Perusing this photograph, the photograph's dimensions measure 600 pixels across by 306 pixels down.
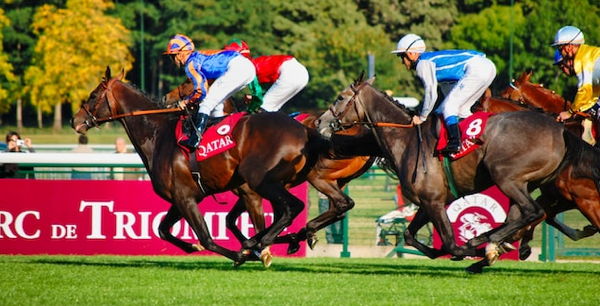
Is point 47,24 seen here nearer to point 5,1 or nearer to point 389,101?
point 5,1

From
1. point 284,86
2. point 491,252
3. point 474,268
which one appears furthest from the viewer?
point 284,86

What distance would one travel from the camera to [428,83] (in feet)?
34.9

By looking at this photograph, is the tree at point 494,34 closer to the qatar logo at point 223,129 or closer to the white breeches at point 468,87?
the white breeches at point 468,87

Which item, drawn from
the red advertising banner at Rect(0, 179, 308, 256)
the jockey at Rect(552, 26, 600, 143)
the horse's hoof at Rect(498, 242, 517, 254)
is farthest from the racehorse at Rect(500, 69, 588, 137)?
the red advertising banner at Rect(0, 179, 308, 256)

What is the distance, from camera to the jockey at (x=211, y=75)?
1137cm

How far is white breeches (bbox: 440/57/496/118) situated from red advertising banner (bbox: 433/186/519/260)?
3936 millimetres

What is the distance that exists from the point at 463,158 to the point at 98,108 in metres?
4.25

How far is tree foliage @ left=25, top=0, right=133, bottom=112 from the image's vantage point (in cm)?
5525

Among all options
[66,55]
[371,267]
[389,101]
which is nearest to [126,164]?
[371,267]

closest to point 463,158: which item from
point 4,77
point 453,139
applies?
point 453,139

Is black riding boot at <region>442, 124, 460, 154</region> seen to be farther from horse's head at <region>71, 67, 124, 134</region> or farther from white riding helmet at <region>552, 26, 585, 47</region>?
horse's head at <region>71, 67, 124, 134</region>

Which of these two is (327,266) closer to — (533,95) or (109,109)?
(109,109)

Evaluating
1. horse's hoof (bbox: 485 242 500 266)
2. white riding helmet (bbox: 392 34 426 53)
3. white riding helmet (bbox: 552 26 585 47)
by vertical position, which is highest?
white riding helmet (bbox: 552 26 585 47)

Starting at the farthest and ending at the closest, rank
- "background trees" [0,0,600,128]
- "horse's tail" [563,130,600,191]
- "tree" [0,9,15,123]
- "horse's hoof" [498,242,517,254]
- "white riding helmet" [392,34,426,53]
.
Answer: "tree" [0,9,15,123], "background trees" [0,0,600,128], "horse's hoof" [498,242,517,254], "white riding helmet" [392,34,426,53], "horse's tail" [563,130,600,191]
